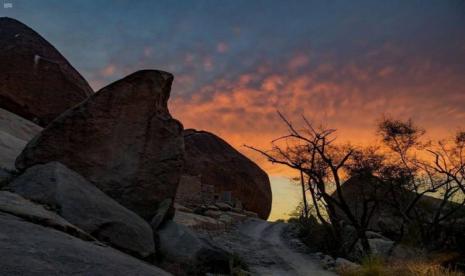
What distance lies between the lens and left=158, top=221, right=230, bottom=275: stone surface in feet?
29.0

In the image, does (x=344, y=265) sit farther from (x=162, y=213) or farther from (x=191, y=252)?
(x=162, y=213)

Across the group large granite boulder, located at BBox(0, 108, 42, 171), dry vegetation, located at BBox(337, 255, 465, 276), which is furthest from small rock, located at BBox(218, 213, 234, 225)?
dry vegetation, located at BBox(337, 255, 465, 276)

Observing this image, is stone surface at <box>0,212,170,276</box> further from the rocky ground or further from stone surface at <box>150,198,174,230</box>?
the rocky ground

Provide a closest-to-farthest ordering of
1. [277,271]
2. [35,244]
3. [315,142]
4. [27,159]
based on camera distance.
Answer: [35,244] → [27,159] → [277,271] → [315,142]

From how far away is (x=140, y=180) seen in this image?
410 inches

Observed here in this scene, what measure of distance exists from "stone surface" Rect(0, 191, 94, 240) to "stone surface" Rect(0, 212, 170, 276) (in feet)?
A: 0.84

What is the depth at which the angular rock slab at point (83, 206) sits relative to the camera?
23.0 feet

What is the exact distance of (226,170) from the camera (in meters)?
38.3

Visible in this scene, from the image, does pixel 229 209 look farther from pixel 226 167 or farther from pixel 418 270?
pixel 418 270

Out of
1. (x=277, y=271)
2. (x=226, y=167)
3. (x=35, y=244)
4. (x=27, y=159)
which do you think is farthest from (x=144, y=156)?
(x=226, y=167)

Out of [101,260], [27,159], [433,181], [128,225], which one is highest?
[433,181]

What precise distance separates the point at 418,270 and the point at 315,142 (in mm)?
8530

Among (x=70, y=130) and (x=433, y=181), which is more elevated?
(x=433, y=181)

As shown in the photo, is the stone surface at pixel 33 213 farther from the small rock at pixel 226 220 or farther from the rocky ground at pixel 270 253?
the small rock at pixel 226 220
